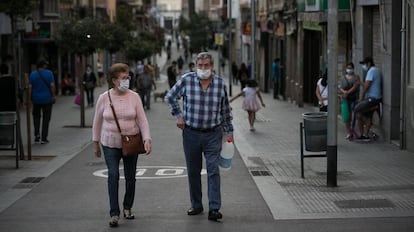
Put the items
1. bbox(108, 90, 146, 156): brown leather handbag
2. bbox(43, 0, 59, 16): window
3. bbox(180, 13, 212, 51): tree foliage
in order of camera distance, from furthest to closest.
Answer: bbox(180, 13, 212, 51): tree foliage → bbox(43, 0, 59, 16): window → bbox(108, 90, 146, 156): brown leather handbag

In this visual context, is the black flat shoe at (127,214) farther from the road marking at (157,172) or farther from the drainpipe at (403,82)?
the drainpipe at (403,82)

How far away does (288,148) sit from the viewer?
1742cm

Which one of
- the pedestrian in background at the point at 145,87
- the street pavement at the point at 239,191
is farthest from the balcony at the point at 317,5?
the pedestrian in background at the point at 145,87

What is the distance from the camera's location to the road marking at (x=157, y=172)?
44.3ft

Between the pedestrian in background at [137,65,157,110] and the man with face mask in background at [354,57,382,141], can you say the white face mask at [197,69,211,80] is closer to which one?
the man with face mask in background at [354,57,382,141]

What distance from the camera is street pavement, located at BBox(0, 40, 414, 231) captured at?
9.55 meters

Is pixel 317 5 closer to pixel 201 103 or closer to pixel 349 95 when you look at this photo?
pixel 349 95

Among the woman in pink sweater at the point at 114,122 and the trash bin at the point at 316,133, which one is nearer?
the woman in pink sweater at the point at 114,122

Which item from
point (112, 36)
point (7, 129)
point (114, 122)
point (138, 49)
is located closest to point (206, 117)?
point (114, 122)

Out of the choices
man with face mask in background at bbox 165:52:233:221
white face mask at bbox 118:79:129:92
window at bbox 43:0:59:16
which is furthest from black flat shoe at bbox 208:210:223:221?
window at bbox 43:0:59:16

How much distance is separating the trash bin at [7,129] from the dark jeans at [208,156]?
17.6 feet

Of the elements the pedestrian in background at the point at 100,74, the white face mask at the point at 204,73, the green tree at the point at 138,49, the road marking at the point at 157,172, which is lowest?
the pedestrian in background at the point at 100,74

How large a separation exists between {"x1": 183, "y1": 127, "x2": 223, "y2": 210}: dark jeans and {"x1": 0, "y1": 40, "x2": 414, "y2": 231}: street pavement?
12.4 inches

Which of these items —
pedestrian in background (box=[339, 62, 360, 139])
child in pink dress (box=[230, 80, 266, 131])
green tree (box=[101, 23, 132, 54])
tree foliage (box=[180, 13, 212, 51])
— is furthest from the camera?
tree foliage (box=[180, 13, 212, 51])
